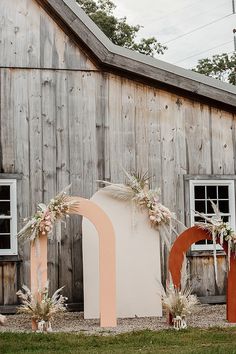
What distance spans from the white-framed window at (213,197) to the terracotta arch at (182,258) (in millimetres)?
2033

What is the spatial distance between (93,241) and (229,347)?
3909mm

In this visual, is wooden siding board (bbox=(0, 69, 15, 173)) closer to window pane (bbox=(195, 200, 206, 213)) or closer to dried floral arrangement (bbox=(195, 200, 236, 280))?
window pane (bbox=(195, 200, 206, 213))

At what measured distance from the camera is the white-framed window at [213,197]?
13.4 m

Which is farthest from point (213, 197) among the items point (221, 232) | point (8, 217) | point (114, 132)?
point (8, 217)

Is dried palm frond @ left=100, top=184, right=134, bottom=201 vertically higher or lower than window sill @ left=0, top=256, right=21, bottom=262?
higher

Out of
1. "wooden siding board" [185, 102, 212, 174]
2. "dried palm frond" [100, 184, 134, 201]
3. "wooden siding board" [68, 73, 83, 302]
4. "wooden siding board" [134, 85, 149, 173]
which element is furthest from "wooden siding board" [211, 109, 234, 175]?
"wooden siding board" [68, 73, 83, 302]

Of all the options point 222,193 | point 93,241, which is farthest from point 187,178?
point 93,241

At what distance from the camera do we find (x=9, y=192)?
1261 centimetres

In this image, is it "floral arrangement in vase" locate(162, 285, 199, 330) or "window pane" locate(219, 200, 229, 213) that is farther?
"window pane" locate(219, 200, 229, 213)

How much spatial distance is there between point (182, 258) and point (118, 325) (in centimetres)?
134

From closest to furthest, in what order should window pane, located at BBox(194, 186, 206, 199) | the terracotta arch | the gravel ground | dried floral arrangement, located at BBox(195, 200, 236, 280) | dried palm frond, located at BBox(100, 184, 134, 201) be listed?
the gravel ground < dried floral arrangement, located at BBox(195, 200, 236, 280) < the terracotta arch < dried palm frond, located at BBox(100, 184, 134, 201) < window pane, located at BBox(194, 186, 206, 199)

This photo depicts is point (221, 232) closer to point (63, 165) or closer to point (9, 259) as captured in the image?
point (63, 165)

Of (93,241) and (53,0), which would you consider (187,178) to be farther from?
(53,0)

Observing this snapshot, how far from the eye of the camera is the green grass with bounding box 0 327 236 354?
8.61 m
